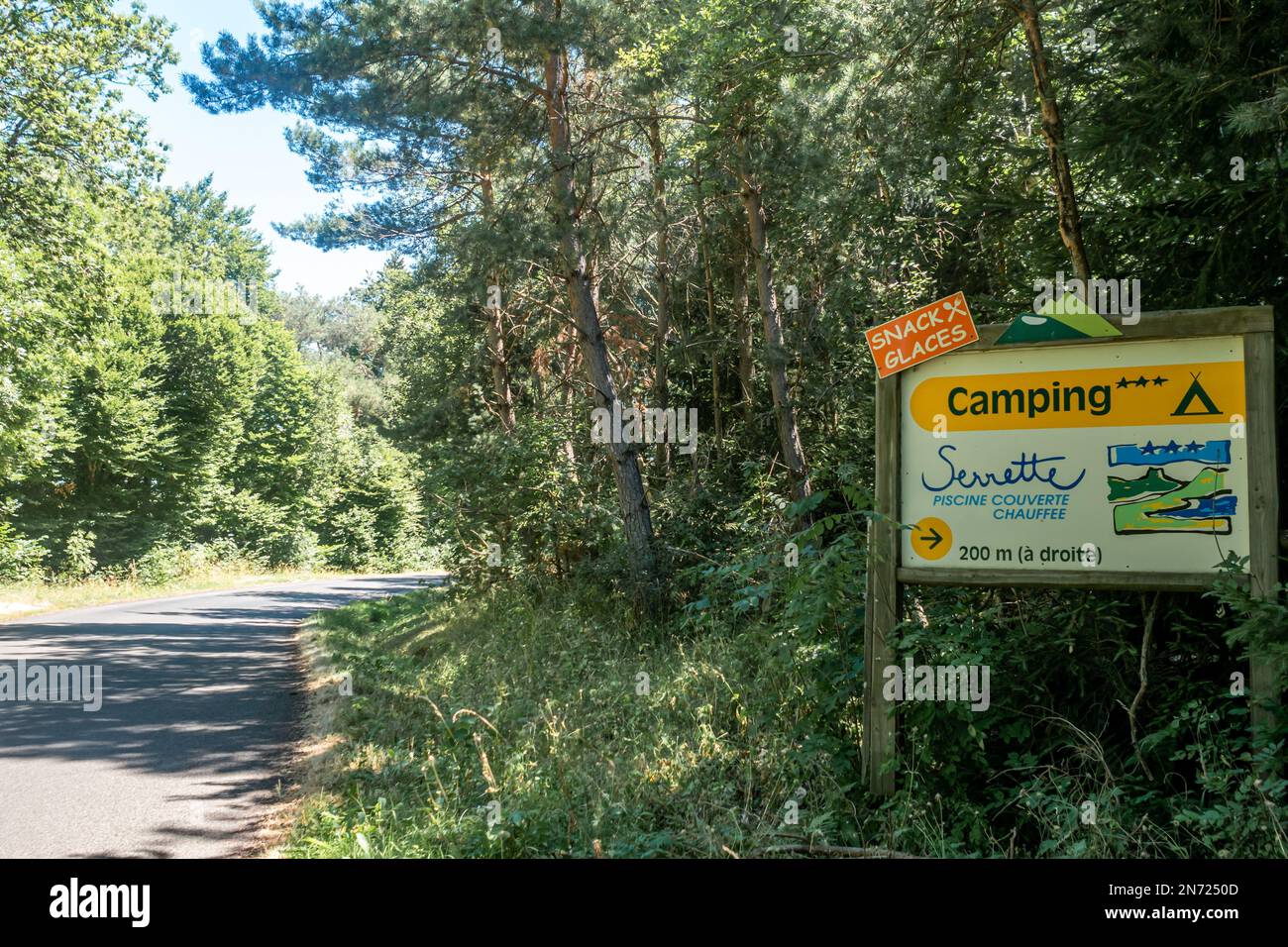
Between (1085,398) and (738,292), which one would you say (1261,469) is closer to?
(1085,398)

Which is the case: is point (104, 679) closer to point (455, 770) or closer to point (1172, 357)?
point (455, 770)

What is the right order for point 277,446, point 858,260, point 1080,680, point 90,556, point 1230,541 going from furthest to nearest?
1. point 277,446
2. point 90,556
3. point 858,260
4. point 1080,680
5. point 1230,541

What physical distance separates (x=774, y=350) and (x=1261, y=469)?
8193 mm

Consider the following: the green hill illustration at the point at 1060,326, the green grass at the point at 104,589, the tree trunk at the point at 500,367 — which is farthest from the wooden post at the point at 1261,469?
the green grass at the point at 104,589

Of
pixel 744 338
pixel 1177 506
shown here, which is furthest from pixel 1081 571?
pixel 744 338

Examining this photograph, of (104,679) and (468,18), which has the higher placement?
(468,18)

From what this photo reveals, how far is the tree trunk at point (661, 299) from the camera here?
16141 millimetres

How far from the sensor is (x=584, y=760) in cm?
648

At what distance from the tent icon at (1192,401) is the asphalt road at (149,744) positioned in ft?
18.9

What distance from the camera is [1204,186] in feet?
19.0

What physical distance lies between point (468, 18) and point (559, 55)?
5.31 feet

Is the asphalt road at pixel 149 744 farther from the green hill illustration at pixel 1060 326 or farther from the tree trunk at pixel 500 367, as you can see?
the tree trunk at pixel 500 367

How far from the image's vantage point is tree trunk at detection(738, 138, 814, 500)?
12664 millimetres

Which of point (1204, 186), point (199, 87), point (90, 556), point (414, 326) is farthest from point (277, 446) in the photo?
point (1204, 186)
